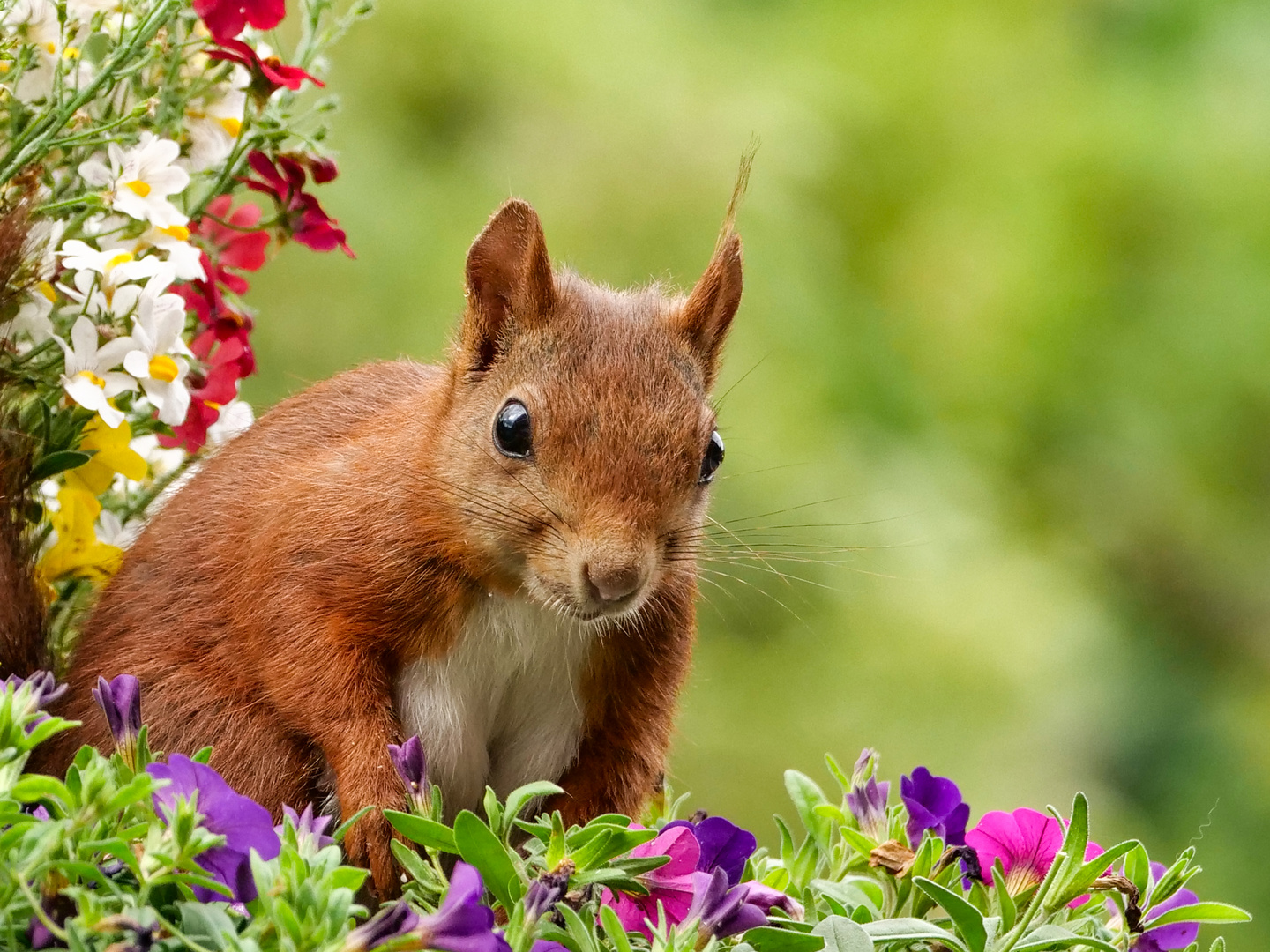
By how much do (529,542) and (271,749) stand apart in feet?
0.78

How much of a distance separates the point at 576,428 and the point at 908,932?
37cm

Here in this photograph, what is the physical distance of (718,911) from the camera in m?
0.79

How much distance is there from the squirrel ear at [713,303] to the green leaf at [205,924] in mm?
553

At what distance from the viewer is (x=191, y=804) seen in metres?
0.68

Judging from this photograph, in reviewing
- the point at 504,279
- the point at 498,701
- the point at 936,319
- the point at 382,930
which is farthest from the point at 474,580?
the point at 936,319

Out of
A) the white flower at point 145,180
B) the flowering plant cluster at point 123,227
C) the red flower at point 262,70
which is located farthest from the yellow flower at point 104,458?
the red flower at point 262,70

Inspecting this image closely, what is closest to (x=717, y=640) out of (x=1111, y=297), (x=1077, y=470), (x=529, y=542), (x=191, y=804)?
(x=1077, y=470)

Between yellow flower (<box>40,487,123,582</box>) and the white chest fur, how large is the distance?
0.27 meters

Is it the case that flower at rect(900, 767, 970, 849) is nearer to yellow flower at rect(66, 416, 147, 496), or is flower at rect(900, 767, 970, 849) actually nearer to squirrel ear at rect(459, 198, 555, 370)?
squirrel ear at rect(459, 198, 555, 370)

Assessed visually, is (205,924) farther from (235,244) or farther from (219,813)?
(235,244)

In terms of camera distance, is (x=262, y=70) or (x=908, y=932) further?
(x=262, y=70)

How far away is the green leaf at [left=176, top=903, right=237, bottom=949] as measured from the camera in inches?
25.7

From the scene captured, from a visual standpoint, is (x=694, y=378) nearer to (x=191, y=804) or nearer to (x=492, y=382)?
(x=492, y=382)

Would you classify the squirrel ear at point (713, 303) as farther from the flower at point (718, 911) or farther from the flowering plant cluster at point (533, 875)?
the flower at point (718, 911)
